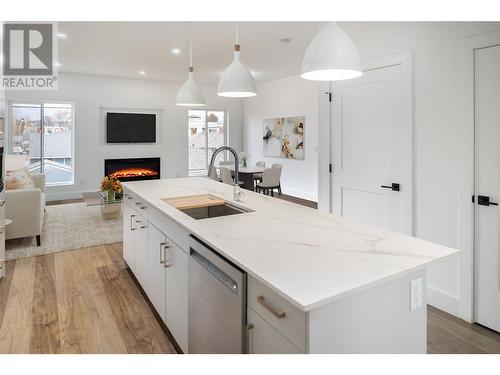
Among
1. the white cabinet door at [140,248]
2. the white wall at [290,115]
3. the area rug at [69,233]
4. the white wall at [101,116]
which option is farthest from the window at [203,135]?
the white cabinet door at [140,248]

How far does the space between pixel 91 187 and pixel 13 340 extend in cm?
584

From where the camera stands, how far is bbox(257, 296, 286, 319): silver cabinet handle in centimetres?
112

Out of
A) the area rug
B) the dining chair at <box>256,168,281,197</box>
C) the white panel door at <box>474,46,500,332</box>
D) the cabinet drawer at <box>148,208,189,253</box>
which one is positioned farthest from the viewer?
the dining chair at <box>256,168,281,197</box>

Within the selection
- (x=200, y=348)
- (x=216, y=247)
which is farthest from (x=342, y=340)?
(x=200, y=348)

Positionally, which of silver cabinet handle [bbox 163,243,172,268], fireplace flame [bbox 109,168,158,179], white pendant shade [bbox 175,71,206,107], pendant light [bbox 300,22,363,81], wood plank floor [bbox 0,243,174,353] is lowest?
wood plank floor [bbox 0,243,174,353]

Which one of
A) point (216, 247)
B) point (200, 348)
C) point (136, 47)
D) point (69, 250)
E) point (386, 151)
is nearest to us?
point (216, 247)

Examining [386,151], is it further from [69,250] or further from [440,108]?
[69,250]

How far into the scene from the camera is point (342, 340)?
3.77 feet

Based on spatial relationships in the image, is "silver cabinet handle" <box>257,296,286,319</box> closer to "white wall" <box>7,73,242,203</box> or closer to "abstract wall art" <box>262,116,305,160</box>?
"abstract wall art" <box>262,116,305,160</box>

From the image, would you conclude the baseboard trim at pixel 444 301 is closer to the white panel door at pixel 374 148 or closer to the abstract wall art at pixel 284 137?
the white panel door at pixel 374 148

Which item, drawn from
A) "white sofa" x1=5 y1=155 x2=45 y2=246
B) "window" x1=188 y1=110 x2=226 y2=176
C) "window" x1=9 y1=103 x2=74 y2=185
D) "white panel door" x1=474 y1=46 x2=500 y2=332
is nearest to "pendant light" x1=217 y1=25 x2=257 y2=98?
"white panel door" x1=474 y1=46 x2=500 y2=332

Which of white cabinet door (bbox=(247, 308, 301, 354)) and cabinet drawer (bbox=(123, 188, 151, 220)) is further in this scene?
cabinet drawer (bbox=(123, 188, 151, 220))

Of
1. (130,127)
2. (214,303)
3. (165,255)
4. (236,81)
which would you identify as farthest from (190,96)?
(130,127)

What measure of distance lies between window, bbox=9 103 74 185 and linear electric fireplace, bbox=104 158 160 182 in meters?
0.80
